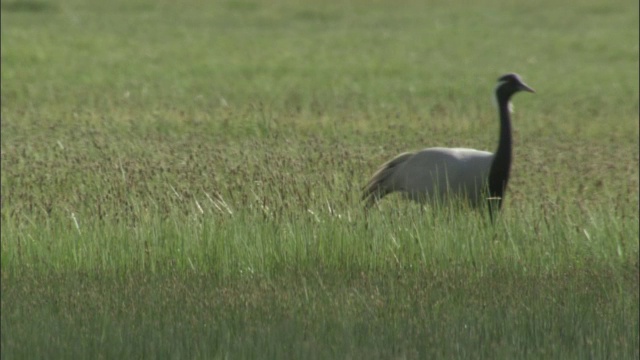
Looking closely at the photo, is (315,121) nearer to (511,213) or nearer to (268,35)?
(511,213)

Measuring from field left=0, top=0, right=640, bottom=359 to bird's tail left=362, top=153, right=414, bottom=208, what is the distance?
1.24 feet

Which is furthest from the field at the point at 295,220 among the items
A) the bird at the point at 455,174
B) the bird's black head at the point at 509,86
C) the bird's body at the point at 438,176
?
the bird's black head at the point at 509,86

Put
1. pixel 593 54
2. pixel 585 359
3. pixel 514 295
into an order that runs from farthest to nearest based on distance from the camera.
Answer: pixel 593 54 < pixel 514 295 < pixel 585 359

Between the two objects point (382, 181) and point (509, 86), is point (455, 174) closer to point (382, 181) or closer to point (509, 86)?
point (382, 181)

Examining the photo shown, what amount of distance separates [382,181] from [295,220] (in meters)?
1.75

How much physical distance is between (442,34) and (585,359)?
22396 millimetres

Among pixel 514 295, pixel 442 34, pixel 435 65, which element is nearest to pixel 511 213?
pixel 514 295

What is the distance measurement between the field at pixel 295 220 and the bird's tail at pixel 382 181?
38cm

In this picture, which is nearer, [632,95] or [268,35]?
[632,95]

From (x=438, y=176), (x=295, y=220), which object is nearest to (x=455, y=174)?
(x=438, y=176)

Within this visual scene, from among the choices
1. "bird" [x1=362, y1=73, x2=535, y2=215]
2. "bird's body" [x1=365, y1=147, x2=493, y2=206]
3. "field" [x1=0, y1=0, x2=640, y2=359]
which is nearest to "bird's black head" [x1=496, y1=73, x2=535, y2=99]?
"bird" [x1=362, y1=73, x2=535, y2=215]

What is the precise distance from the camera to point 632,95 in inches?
780

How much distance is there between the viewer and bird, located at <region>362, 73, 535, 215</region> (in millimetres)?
9711

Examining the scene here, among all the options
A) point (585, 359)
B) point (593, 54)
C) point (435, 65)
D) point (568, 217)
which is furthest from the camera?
point (593, 54)
